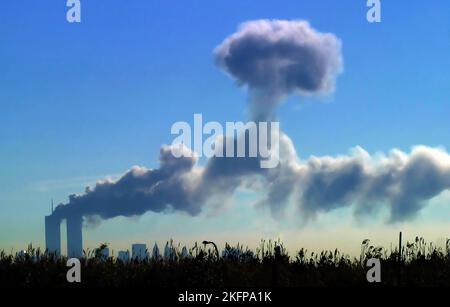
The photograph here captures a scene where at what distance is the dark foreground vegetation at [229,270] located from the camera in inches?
796

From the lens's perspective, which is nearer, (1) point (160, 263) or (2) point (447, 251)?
(1) point (160, 263)

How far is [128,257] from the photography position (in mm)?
22094

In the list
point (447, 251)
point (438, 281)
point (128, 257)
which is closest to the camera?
point (438, 281)

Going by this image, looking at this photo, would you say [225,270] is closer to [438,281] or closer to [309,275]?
[309,275]

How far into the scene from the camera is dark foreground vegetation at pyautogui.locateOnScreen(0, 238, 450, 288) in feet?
66.3

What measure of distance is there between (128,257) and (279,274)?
182 inches

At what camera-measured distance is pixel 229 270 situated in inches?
806
